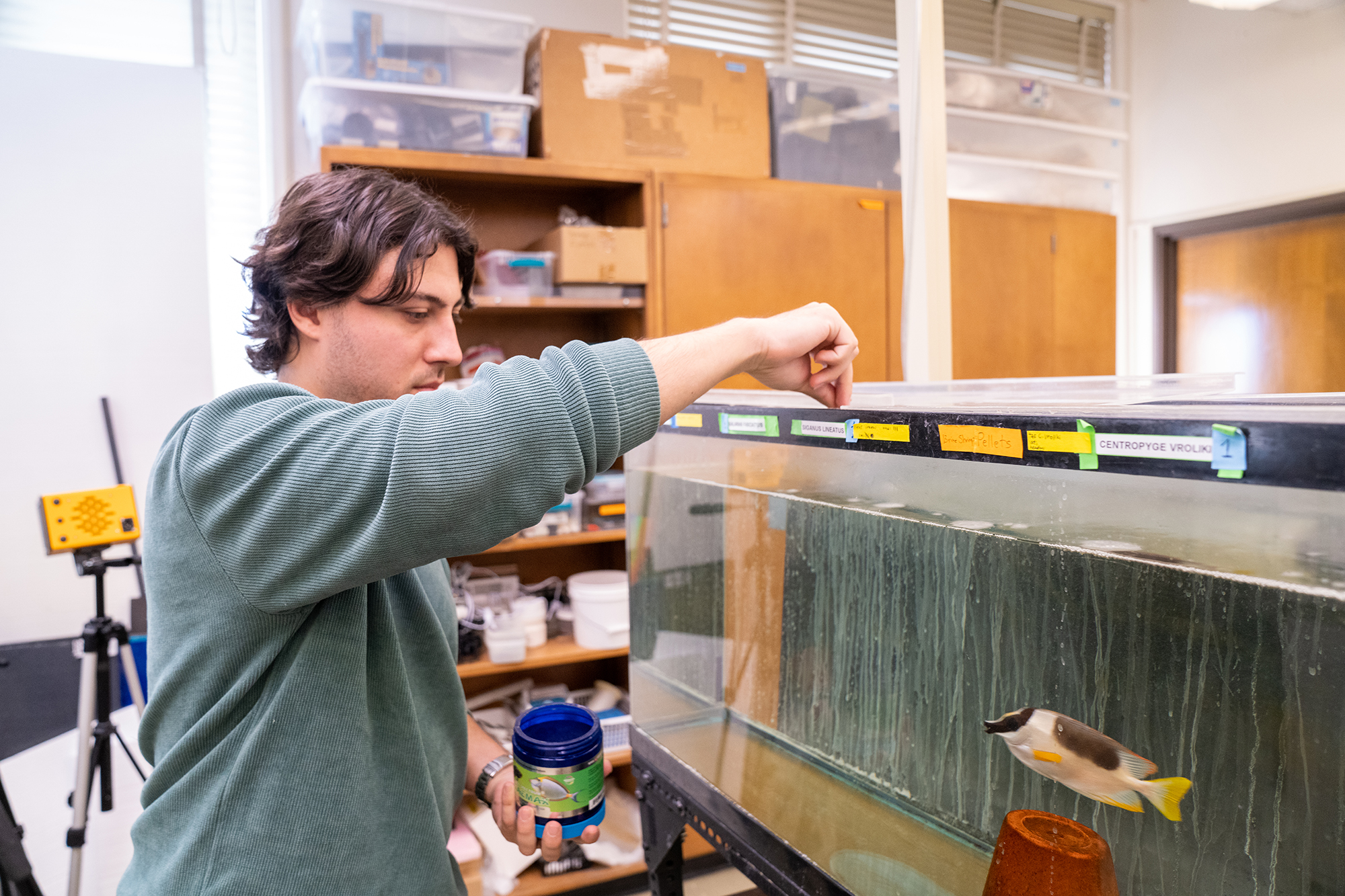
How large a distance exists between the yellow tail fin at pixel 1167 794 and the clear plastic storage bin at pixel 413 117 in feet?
6.52

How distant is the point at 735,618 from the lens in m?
1.06

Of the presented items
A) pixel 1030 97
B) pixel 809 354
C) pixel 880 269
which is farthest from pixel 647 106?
pixel 809 354

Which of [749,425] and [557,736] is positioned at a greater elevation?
[749,425]

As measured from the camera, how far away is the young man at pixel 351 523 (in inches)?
23.9

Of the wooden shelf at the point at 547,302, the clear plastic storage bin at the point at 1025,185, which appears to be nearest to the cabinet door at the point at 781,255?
the wooden shelf at the point at 547,302

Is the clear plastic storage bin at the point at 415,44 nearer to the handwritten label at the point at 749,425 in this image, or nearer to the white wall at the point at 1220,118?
the handwritten label at the point at 749,425

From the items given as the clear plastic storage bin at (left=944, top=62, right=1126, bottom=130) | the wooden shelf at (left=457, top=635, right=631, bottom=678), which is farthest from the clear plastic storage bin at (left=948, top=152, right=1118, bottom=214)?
the wooden shelf at (left=457, top=635, right=631, bottom=678)

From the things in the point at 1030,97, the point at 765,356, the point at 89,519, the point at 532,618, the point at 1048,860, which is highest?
the point at 1030,97

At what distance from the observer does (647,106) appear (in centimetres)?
226

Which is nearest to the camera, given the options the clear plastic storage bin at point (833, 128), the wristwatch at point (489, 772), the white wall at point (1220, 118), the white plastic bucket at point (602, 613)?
the wristwatch at point (489, 772)

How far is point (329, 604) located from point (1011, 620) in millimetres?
607

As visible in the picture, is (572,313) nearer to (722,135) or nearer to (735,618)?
(722,135)

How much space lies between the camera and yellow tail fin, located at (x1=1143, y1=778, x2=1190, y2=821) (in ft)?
2.01

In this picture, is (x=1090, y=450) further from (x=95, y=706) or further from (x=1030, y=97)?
(x=1030, y=97)
